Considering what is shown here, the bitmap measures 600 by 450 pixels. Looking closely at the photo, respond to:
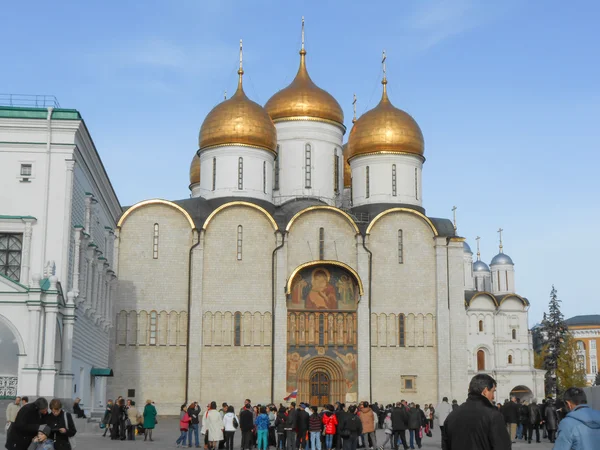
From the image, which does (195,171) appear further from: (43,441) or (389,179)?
(43,441)

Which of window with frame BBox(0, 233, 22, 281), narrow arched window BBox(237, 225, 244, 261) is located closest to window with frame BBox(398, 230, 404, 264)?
narrow arched window BBox(237, 225, 244, 261)

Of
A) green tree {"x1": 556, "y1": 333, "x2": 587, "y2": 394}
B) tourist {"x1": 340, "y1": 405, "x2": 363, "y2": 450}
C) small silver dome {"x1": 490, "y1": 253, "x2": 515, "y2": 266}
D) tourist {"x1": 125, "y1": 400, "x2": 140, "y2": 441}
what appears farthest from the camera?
small silver dome {"x1": 490, "y1": 253, "x2": 515, "y2": 266}

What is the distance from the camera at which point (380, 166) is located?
37.6 metres

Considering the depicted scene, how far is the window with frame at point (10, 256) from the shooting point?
21453 millimetres

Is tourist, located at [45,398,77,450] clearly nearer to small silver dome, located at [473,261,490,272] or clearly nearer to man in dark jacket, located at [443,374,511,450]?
man in dark jacket, located at [443,374,511,450]

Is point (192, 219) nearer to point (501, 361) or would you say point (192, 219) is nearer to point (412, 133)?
point (412, 133)

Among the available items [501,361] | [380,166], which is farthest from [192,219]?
[501,361]

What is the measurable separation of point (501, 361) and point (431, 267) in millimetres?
17879

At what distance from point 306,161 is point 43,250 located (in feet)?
60.7

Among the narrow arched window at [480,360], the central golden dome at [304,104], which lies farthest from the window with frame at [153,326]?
the narrow arched window at [480,360]

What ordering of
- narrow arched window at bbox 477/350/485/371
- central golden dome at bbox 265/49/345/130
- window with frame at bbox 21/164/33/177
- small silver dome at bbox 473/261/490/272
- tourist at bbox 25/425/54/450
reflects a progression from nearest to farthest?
tourist at bbox 25/425/54/450 < window with frame at bbox 21/164/33/177 < central golden dome at bbox 265/49/345/130 < narrow arched window at bbox 477/350/485/371 < small silver dome at bbox 473/261/490/272

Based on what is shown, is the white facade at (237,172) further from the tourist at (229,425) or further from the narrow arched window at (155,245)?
the tourist at (229,425)

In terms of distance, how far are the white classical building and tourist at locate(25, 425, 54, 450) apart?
11.7 meters

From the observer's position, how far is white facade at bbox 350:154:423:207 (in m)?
37.5
